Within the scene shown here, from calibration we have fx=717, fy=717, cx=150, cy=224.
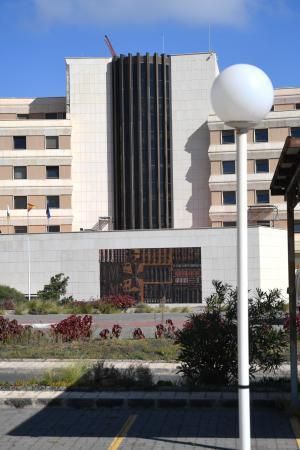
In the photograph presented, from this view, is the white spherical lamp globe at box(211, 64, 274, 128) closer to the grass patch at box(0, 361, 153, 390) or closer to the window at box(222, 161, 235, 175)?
the grass patch at box(0, 361, 153, 390)

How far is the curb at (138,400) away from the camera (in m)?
9.76

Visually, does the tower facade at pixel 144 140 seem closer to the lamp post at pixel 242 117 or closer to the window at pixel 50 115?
the window at pixel 50 115

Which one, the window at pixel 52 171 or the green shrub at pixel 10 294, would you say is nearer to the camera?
the green shrub at pixel 10 294

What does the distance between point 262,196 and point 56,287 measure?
21.2m

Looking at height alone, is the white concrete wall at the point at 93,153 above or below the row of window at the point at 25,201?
above

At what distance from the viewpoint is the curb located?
9758 mm

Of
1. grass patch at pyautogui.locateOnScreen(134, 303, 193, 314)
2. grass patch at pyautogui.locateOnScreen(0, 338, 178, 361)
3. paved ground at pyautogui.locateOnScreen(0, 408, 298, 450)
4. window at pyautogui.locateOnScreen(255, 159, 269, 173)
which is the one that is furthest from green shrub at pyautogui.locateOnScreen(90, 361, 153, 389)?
window at pyautogui.locateOnScreen(255, 159, 269, 173)

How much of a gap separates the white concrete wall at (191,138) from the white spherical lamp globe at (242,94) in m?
52.3

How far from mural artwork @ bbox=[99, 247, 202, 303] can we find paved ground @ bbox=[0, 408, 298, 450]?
31609 mm

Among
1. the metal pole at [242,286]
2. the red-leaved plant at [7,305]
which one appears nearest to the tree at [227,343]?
the metal pole at [242,286]

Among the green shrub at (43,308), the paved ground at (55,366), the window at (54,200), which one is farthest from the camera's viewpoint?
the window at (54,200)

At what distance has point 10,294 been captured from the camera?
136ft

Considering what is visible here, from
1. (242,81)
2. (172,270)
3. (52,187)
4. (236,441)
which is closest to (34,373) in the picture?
(236,441)

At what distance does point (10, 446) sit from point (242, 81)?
189 inches
